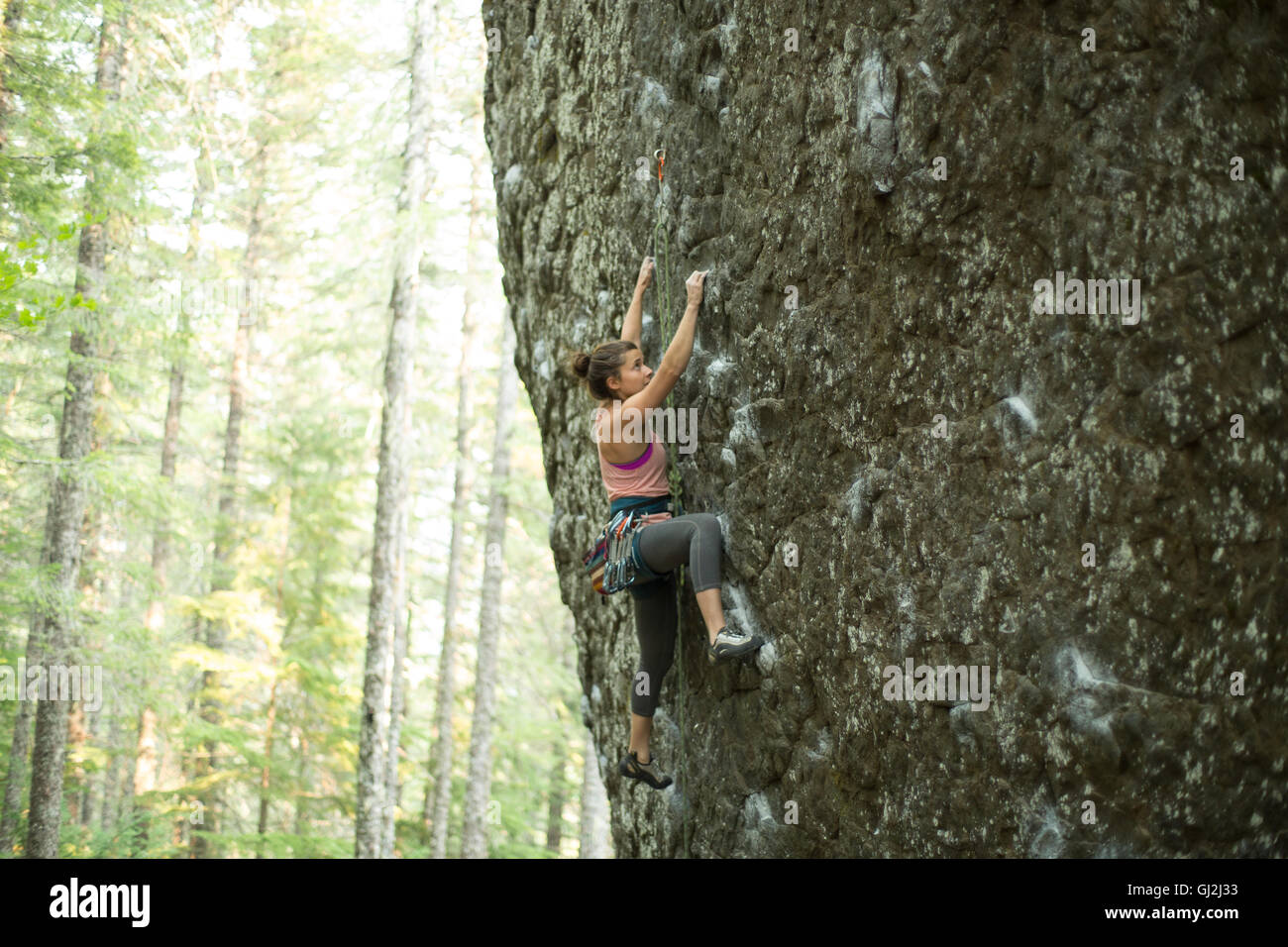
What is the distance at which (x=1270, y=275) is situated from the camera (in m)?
3.49

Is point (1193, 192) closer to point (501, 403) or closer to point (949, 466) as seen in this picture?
point (949, 466)

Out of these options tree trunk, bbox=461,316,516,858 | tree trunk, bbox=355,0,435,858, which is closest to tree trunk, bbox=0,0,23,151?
tree trunk, bbox=355,0,435,858

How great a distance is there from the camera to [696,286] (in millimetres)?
5160

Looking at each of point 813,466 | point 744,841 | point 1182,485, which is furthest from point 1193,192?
point 744,841

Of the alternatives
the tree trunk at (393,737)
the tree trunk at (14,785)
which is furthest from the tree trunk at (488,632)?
the tree trunk at (14,785)

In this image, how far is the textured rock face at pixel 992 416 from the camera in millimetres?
3465

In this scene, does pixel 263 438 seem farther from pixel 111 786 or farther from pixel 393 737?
pixel 393 737

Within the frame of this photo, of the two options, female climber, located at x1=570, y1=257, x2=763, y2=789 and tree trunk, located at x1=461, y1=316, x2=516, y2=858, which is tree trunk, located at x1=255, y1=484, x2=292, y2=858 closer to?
tree trunk, located at x1=461, y1=316, x2=516, y2=858

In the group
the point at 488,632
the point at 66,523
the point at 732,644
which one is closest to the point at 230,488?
the point at 488,632

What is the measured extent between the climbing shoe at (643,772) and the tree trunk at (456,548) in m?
9.74

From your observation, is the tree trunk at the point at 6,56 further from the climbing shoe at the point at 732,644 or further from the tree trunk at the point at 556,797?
the tree trunk at the point at 556,797

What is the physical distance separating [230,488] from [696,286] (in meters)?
12.2

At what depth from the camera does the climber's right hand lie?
203 inches

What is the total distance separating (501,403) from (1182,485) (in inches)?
470
